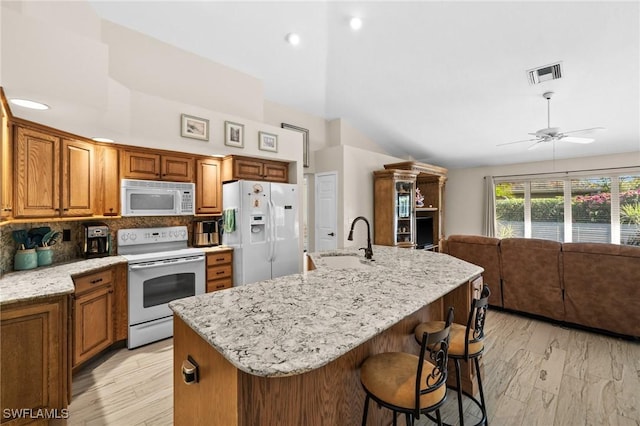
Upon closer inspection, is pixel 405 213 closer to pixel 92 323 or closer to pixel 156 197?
pixel 156 197

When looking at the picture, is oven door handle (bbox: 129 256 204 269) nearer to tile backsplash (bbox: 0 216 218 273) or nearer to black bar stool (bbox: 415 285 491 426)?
tile backsplash (bbox: 0 216 218 273)

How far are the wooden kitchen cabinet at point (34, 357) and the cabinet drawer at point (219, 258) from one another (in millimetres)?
1486

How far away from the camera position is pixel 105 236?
291 cm

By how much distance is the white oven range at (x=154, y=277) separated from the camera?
2775mm

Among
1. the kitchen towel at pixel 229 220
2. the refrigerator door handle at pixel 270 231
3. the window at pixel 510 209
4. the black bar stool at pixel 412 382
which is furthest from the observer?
the window at pixel 510 209

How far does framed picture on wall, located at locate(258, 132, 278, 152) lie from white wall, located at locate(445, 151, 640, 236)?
17.7ft

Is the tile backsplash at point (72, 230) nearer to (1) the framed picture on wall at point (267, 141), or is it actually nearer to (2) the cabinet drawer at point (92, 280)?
(2) the cabinet drawer at point (92, 280)

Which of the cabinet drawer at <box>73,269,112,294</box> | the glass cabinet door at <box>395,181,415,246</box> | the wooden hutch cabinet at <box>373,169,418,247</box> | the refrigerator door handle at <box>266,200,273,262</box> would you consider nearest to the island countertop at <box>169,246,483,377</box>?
the cabinet drawer at <box>73,269,112,294</box>

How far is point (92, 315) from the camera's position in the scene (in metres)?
2.46

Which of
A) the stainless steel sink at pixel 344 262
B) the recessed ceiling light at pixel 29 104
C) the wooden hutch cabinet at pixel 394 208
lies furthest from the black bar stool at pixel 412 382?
the wooden hutch cabinet at pixel 394 208

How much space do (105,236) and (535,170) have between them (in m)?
7.87

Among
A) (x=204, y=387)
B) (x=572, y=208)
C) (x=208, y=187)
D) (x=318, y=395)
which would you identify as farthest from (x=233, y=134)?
(x=572, y=208)

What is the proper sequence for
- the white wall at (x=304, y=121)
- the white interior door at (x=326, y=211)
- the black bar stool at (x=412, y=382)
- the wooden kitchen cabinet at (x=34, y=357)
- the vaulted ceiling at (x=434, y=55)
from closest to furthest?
the black bar stool at (x=412, y=382)
the wooden kitchen cabinet at (x=34, y=357)
the vaulted ceiling at (x=434, y=55)
the white wall at (x=304, y=121)
the white interior door at (x=326, y=211)

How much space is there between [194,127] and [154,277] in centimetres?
172
